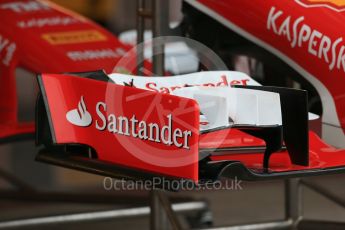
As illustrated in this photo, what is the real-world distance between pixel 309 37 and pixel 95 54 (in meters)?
0.48

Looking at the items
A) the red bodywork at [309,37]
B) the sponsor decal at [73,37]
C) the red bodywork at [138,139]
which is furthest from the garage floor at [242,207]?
the red bodywork at [138,139]

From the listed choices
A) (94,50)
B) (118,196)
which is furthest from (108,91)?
(118,196)

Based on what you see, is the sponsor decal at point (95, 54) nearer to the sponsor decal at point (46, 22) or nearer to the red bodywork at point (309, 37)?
the sponsor decal at point (46, 22)

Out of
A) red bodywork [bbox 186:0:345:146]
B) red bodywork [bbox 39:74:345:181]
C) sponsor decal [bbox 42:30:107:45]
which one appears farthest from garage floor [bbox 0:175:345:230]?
red bodywork [bbox 39:74:345:181]

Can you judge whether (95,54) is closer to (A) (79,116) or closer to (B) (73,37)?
(B) (73,37)

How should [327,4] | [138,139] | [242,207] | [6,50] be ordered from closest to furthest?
[138,139]
[327,4]
[6,50]
[242,207]

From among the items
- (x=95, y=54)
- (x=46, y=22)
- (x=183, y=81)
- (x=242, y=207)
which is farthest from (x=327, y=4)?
(x=242, y=207)

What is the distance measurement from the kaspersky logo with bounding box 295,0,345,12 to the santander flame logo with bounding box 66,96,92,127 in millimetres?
284

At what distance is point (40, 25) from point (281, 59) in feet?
1.72

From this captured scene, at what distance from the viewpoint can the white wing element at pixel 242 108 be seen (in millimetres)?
810

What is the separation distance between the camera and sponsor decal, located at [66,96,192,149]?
2.52 feet

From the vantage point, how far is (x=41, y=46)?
1.33m

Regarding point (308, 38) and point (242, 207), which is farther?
point (242, 207)

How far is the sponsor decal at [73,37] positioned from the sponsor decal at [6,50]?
2.2 inches
